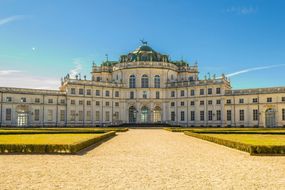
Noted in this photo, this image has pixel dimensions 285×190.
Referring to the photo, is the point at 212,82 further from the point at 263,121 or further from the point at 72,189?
the point at 72,189

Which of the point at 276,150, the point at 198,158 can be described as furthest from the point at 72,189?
the point at 276,150

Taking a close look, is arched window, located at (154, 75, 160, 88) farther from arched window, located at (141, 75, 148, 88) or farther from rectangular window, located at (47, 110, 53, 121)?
rectangular window, located at (47, 110, 53, 121)

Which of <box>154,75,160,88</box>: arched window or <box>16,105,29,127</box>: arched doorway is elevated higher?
<box>154,75,160,88</box>: arched window

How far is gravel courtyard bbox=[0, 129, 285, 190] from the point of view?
11.5 metres

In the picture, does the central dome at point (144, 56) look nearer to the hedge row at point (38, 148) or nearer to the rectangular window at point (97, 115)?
the rectangular window at point (97, 115)

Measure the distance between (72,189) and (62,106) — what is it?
222 ft

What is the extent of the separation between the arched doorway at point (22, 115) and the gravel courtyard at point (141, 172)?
179ft

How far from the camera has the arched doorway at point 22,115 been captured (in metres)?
70.0

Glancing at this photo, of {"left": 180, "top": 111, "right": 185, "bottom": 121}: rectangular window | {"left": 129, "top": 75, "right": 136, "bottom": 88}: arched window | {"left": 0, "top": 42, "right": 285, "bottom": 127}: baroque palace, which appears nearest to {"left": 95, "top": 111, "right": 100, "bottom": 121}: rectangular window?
{"left": 0, "top": 42, "right": 285, "bottom": 127}: baroque palace

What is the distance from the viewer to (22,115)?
70.7m

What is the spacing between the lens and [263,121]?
70.2 metres

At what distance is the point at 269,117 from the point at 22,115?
180 feet

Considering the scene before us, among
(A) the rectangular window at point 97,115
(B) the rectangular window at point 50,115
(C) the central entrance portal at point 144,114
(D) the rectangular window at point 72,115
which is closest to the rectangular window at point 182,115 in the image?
(C) the central entrance portal at point 144,114

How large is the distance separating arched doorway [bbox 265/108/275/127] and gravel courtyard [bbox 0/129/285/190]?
54391mm
